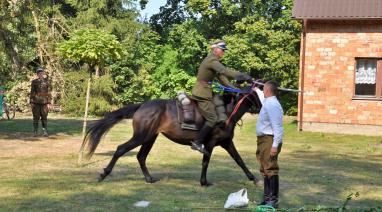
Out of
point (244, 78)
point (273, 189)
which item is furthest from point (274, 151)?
point (244, 78)

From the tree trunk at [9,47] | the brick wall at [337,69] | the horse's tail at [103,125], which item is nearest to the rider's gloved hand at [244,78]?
the horse's tail at [103,125]

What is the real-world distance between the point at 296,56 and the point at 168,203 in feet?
75.6

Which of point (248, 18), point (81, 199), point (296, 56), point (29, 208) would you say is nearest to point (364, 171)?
point (81, 199)

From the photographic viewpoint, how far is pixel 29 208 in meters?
7.79

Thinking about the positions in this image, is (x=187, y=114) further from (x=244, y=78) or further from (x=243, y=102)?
(x=244, y=78)

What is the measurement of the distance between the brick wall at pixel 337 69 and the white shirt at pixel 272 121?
1335 cm

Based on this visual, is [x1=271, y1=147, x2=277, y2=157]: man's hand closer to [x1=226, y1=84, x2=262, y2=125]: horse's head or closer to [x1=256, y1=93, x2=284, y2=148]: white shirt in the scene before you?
[x1=256, y1=93, x2=284, y2=148]: white shirt

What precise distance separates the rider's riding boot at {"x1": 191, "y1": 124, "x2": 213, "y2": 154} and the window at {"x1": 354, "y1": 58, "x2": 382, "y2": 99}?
12.5 m

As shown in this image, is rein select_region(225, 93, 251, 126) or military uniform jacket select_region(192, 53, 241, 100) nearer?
military uniform jacket select_region(192, 53, 241, 100)

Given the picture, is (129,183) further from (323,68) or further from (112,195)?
(323,68)

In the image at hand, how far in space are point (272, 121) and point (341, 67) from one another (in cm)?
1377

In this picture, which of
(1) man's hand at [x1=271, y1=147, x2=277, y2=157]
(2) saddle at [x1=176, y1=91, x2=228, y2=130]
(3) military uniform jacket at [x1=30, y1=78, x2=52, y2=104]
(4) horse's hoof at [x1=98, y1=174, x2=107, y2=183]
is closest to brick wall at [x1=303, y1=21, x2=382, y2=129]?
(3) military uniform jacket at [x1=30, y1=78, x2=52, y2=104]

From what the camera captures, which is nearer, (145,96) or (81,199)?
(81,199)

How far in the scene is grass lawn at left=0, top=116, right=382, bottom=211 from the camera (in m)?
8.38
